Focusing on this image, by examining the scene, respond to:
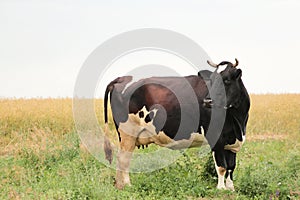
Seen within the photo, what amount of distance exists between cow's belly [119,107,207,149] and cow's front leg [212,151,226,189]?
0.40m

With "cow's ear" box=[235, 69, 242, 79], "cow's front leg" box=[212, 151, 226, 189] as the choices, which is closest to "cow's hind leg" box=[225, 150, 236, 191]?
"cow's front leg" box=[212, 151, 226, 189]

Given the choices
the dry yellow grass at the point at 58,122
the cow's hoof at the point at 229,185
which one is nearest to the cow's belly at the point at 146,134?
the cow's hoof at the point at 229,185

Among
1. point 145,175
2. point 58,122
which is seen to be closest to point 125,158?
point 145,175

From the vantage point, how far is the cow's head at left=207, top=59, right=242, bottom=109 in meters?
7.99

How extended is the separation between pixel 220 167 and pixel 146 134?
1460 millimetres

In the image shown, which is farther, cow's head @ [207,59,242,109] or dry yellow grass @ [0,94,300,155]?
dry yellow grass @ [0,94,300,155]

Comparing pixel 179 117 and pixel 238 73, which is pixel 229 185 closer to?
pixel 179 117

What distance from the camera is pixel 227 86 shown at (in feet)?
26.3

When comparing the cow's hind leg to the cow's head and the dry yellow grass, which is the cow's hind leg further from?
the dry yellow grass

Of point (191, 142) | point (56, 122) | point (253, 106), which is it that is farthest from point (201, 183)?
point (253, 106)

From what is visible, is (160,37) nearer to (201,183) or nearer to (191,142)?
(191,142)

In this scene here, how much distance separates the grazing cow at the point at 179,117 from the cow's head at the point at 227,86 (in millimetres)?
20

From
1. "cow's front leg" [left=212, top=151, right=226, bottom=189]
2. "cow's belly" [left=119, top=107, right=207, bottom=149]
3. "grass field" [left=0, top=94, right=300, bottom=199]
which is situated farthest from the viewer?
"cow's belly" [left=119, top=107, right=207, bottom=149]

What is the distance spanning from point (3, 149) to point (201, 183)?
692 cm
